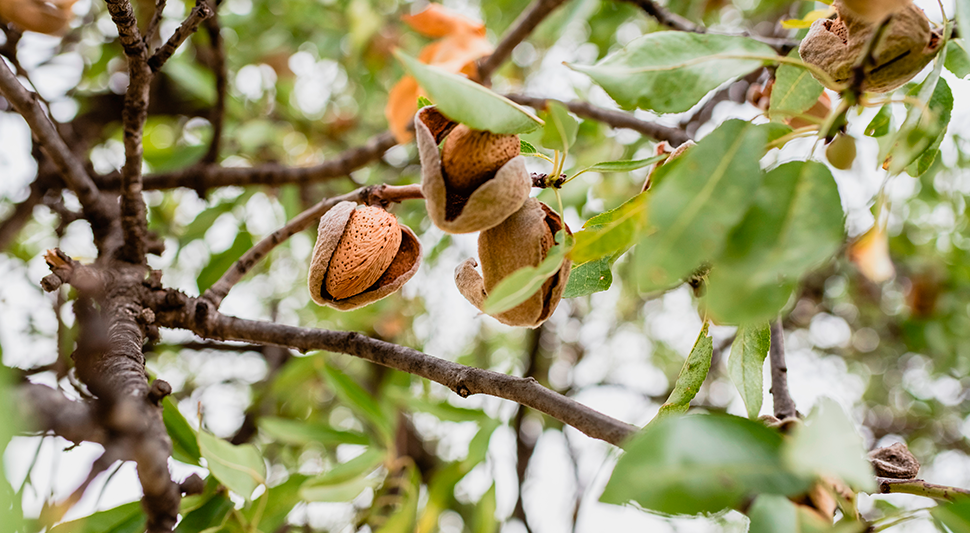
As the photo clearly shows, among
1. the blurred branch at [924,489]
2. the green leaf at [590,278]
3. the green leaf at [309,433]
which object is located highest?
the green leaf at [590,278]

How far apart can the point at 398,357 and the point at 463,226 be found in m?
0.21

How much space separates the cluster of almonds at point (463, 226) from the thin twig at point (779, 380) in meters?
0.43

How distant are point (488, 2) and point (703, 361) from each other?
6.10 feet

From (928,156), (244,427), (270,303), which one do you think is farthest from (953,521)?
(270,303)

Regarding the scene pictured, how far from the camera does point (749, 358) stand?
687 mm

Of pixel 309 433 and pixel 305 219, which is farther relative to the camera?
pixel 309 433

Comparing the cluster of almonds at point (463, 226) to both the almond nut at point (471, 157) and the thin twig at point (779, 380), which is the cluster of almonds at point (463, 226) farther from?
the thin twig at point (779, 380)

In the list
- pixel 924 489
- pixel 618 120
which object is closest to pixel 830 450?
pixel 924 489

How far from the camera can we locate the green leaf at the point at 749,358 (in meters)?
0.67

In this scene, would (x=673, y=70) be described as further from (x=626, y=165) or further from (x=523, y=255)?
(x=523, y=255)

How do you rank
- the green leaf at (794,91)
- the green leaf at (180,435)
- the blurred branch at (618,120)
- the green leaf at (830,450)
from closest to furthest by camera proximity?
the green leaf at (830,450)
the green leaf at (794,91)
the green leaf at (180,435)
the blurred branch at (618,120)

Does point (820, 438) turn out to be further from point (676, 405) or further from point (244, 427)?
point (244, 427)

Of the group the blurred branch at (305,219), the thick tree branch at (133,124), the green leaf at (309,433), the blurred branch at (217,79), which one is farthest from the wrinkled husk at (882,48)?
the green leaf at (309,433)

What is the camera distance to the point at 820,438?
386 mm
